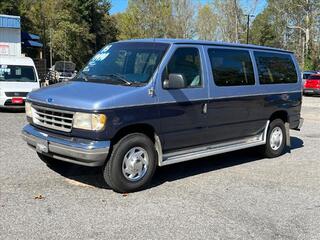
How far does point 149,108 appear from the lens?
21.9 feet

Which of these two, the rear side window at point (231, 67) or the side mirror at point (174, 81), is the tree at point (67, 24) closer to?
the rear side window at point (231, 67)

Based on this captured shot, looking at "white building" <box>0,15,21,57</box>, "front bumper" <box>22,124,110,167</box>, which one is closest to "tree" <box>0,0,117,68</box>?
"white building" <box>0,15,21,57</box>

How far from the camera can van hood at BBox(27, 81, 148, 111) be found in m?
6.19

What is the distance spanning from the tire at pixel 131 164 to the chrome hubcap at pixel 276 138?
329cm

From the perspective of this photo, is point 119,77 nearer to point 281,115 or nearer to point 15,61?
point 281,115

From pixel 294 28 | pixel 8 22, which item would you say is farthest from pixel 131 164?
pixel 294 28

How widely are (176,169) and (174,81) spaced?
189cm

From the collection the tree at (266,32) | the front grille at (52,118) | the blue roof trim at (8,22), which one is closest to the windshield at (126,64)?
the front grille at (52,118)

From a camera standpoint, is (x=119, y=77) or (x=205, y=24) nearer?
(x=119, y=77)

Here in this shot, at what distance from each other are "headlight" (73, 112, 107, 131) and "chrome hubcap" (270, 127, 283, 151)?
13.9 feet

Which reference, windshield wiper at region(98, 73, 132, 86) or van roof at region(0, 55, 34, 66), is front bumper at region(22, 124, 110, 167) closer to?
windshield wiper at region(98, 73, 132, 86)

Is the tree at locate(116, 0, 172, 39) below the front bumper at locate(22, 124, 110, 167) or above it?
above

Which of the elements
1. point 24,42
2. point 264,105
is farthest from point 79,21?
point 264,105

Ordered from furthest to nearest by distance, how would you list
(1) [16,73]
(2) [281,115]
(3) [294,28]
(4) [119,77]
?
(3) [294,28] < (1) [16,73] < (2) [281,115] < (4) [119,77]
